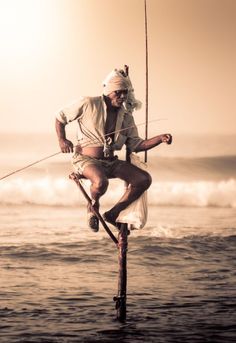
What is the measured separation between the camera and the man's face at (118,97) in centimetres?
802

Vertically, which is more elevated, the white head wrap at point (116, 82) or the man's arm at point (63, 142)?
the white head wrap at point (116, 82)

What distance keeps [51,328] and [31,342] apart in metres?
0.74

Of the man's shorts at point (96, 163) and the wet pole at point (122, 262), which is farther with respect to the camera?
the wet pole at point (122, 262)

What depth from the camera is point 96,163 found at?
7.99 metres

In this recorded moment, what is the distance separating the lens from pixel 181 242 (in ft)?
54.2

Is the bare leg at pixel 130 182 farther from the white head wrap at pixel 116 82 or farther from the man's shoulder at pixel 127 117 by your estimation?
the white head wrap at pixel 116 82

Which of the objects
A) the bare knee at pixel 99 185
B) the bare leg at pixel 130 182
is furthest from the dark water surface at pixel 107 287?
the bare knee at pixel 99 185

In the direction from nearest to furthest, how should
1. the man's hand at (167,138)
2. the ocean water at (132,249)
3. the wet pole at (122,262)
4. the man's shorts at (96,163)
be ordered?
1. the man's hand at (167,138)
2. the man's shorts at (96,163)
3. the wet pole at (122,262)
4. the ocean water at (132,249)

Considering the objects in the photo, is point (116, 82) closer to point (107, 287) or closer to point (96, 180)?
point (96, 180)

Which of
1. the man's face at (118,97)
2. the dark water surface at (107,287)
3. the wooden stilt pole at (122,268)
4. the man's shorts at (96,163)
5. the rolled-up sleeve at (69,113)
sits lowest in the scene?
the dark water surface at (107,287)

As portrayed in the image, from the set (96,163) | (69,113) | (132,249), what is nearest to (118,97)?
(69,113)

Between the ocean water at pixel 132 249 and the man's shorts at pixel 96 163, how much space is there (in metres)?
3.04

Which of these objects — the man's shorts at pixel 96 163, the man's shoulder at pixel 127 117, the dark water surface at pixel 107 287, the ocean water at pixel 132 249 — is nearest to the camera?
the man's shorts at pixel 96 163

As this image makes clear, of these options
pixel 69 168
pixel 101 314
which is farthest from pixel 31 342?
pixel 69 168
